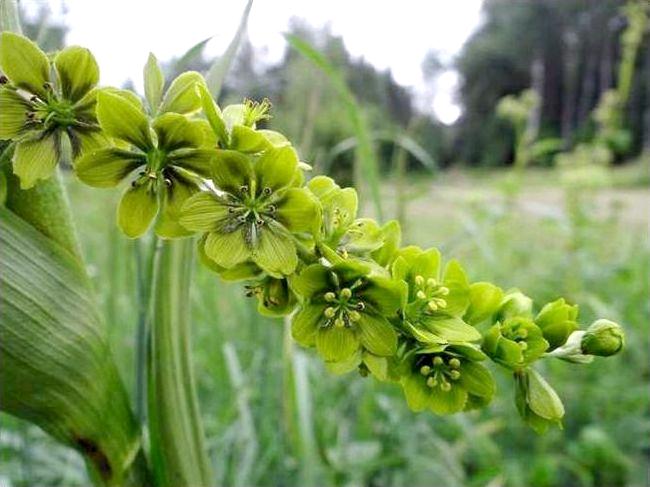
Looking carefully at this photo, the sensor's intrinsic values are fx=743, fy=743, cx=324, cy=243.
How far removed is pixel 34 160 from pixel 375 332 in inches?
5.3

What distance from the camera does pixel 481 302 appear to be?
0.98ft

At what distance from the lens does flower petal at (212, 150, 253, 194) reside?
253mm

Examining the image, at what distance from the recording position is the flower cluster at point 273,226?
Result: 0.84 ft

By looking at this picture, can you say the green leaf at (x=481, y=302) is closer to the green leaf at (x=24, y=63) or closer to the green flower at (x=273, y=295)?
the green flower at (x=273, y=295)

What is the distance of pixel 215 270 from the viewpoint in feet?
0.91

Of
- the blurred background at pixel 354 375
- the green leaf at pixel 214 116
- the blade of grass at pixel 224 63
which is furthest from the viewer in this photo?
the blurred background at pixel 354 375

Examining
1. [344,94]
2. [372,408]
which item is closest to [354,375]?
→ [372,408]

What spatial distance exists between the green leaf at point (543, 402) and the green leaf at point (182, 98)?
164mm

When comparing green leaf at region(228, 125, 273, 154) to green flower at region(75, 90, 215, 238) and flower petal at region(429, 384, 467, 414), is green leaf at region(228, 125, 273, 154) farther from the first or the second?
flower petal at region(429, 384, 467, 414)

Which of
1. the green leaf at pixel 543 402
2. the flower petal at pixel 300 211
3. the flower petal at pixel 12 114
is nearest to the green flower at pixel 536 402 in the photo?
the green leaf at pixel 543 402

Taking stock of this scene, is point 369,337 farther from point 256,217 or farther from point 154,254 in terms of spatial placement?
point 154,254

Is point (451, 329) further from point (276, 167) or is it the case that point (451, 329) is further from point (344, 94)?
point (344, 94)

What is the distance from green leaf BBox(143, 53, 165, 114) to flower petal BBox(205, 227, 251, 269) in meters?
0.06

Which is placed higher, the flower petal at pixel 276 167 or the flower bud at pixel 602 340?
the flower petal at pixel 276 167
